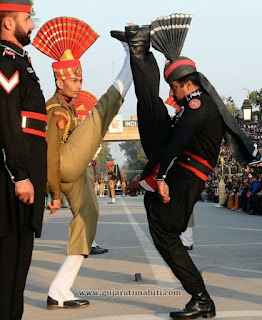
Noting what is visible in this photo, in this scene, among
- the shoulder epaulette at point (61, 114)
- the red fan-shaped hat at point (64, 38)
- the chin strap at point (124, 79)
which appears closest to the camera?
the shoulder epaulette at point (61, 114)

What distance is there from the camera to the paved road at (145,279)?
675 cm

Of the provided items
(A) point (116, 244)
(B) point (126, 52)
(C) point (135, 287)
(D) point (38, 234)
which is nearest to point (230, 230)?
(A) point (116, 244)

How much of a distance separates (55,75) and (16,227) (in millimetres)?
2989

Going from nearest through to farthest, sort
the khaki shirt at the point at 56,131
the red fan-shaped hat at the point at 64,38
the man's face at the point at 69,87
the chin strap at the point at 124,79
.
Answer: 1. the khaki shirt at the point at 56,131
2. the chin strap at the point at 124,79
3. the man's face at the point at 69,87
4. the red fan-shaped hat at the point at 64,38

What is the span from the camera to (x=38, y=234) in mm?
4887

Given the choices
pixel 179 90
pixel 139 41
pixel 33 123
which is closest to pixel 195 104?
pixel 179 90

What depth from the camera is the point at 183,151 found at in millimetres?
6402

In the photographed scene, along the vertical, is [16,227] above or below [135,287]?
above

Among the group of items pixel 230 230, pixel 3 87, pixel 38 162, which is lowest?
pixel 230 230

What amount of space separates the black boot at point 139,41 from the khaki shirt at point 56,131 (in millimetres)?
824

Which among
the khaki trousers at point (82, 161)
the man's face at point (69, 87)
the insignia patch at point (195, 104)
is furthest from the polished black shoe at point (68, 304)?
the insignia patch at point (195, 104)

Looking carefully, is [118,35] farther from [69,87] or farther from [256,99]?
[256,99]

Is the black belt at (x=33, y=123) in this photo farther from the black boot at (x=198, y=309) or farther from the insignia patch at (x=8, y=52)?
the black boot at (x=198, y=309)

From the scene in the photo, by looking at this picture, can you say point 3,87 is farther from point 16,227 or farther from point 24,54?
point 16,227
